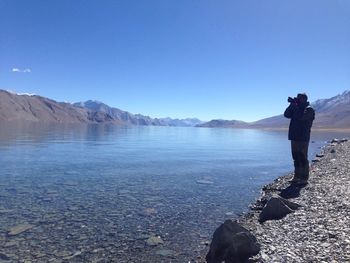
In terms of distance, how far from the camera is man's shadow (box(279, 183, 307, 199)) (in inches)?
608

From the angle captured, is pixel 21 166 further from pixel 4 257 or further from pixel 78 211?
pixel 4 257

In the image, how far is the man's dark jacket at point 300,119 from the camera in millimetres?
15789

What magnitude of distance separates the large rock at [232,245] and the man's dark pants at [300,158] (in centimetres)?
776

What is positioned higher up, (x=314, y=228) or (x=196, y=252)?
(x=314, y=228)

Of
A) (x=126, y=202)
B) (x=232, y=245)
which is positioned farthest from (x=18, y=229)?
(x=232, y=245)

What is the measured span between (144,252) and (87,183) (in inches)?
445

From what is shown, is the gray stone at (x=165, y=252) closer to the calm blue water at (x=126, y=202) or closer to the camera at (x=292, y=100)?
the calm blue water at (x=126, y=202)

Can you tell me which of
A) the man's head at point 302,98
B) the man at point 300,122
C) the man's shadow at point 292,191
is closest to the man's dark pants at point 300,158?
the man at point 300,122

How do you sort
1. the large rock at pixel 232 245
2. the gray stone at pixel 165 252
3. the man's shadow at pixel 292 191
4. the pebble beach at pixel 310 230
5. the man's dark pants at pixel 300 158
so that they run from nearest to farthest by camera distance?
the pebble beach at pixel 310 230
the large rock at pixel 232 245
the gray stone at pixel 165 252
the man's shadow at pixel 292 191
the man's dark pants at pixel 300 158

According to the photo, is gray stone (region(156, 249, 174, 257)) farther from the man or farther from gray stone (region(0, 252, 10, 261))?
the man

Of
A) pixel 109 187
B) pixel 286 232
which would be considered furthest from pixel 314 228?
pixel 109 187

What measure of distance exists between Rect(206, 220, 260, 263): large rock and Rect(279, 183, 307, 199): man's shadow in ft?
21.5

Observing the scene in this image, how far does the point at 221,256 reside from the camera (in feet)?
31.5

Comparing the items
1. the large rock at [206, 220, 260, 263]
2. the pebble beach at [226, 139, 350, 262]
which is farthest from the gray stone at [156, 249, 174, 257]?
the pebble beach at [226, 139, 350, 262]
